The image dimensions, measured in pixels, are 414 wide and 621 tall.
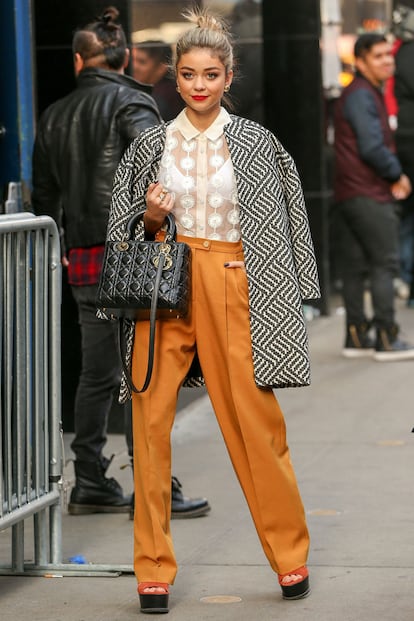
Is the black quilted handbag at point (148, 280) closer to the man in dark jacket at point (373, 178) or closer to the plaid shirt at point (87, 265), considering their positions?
the plaid shirt at point (87, 265)

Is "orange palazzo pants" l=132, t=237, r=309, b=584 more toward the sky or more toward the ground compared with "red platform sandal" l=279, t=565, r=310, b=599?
more toward the sky

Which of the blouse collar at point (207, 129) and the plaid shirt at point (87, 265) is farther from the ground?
the blouse collar at point (207, 129)

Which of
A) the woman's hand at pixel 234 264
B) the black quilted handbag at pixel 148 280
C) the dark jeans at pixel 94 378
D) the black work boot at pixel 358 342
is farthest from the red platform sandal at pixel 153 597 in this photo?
the black work boot at pixel 358 342

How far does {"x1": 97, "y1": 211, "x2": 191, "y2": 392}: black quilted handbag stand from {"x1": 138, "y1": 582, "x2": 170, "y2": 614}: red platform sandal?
646 millimetres

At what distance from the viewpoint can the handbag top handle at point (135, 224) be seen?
467 centimetres

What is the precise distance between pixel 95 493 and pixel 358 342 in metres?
4.29

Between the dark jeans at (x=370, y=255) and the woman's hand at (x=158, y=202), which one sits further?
the dark jeans at (x=370, y=255)

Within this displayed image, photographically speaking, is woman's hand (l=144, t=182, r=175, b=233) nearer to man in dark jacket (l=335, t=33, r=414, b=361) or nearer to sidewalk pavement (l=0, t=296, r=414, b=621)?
sidewalk pavement (l=0, t=296, r=414, b=621)

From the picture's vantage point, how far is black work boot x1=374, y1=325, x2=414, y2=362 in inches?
390

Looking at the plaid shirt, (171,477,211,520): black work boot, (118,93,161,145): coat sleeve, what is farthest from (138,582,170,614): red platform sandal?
(118,93,161,145): coat sleeve

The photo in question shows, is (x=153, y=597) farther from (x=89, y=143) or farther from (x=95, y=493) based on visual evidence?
(x=89, y=143)

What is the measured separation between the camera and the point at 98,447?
20.5ft

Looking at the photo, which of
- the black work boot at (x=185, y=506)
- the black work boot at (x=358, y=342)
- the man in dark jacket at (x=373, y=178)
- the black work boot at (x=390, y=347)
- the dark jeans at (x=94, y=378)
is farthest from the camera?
the black work boot at (x=358, y=342)

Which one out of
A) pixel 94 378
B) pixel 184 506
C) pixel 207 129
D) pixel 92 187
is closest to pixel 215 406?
pixel 207 129
